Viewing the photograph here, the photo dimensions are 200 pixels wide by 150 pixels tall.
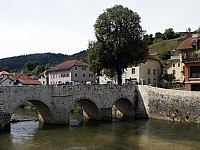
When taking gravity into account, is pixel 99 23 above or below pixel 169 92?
above

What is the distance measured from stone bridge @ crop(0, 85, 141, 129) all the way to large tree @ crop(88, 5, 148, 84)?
5565 mm

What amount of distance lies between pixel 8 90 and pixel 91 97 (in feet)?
36.1

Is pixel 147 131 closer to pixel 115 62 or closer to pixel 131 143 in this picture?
pixel 131 143

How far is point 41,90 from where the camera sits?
36.3m

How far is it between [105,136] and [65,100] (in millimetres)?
8282

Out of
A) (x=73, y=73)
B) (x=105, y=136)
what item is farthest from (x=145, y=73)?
(x=105, y=136)

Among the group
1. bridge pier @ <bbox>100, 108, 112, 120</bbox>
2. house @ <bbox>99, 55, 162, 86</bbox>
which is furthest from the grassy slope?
bridge pier @ <bbox>100, 108, 112, 120</bbox>

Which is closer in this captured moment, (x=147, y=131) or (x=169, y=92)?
(x=147, y=131)

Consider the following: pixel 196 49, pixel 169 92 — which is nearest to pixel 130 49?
pixel 169 92

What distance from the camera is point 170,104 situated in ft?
134

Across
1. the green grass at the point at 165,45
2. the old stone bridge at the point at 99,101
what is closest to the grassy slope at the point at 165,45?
the green grass at the point at 165,45

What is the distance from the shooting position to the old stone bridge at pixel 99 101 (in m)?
34.4

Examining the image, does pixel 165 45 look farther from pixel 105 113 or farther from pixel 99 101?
pixel 99 101

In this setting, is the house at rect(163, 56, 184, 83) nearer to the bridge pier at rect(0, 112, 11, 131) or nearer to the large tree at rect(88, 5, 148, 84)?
the large tree at rect(88, 5, 148, 84)
